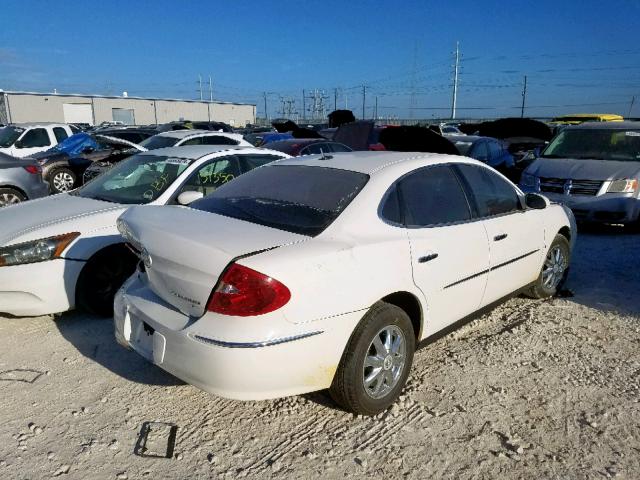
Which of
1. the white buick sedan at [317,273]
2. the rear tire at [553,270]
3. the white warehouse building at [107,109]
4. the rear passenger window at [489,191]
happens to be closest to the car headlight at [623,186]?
the rear tire at [553,270]

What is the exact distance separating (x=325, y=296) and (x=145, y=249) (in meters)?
1.10

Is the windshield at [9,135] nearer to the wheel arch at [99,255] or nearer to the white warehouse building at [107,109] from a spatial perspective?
the wheel arch at [99,255]

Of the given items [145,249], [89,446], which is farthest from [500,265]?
[89,446]

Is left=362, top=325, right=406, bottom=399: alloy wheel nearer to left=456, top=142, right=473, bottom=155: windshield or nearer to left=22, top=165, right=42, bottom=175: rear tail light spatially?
left=22, top=165, right=42, bottom=175: rear tail light

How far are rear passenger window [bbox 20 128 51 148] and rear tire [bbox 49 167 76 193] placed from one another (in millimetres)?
2130

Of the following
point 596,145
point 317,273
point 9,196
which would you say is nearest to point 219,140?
point 9,196

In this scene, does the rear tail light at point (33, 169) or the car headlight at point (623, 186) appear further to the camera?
the rear tail light at point (33, 169)

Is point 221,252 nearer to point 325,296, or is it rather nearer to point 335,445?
point 325,296

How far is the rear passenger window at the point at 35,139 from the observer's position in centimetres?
1314

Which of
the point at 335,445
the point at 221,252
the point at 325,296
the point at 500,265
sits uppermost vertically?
the point at 221,252

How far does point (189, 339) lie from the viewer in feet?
8.46

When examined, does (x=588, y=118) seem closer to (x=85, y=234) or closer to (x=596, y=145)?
(x=596, y=145)

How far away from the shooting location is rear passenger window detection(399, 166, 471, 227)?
130 inches

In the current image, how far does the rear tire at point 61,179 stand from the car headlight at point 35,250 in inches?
336
